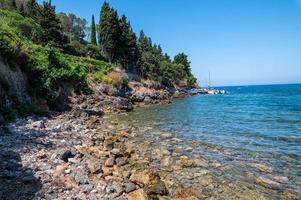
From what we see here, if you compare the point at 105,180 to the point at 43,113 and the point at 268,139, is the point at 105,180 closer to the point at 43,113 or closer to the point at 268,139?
the point at 268,139

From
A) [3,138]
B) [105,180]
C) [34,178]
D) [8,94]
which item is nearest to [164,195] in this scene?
[105,180]

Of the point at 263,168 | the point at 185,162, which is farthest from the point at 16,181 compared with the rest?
the point at 263,168

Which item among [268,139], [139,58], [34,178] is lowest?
[268,139]

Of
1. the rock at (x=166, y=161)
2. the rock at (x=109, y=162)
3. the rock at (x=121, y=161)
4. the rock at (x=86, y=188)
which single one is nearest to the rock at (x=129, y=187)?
the rock at (x=86, y=188)

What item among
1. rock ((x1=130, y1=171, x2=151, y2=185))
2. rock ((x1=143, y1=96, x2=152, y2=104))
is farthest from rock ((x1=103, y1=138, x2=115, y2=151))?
rock ((x1=143, y1=96, x2=152, y2=104))

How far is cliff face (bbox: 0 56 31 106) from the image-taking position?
18.6 m

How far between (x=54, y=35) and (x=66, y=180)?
4494 centimetres

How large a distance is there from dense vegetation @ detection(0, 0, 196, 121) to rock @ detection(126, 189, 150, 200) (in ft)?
40.9

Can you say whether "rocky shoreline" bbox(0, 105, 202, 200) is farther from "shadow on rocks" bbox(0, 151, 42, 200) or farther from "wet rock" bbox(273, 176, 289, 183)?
"wet rock" bbox(273, 176, 289, 183)

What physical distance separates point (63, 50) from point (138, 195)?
46295 millimetres

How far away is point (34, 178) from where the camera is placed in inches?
330

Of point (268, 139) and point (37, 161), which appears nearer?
point (37, 161)

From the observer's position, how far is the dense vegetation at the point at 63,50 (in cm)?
2555

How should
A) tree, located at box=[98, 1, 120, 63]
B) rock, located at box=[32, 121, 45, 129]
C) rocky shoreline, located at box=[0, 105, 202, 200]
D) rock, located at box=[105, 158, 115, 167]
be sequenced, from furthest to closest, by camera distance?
tree, located at box=[98, 1, 120, 63]
rock, located at box=[32, 121, 45, 129]
rock, located at box=[105, 158, 115, 167]
rocky shoreline, located at box=[0, 105, 202, 200]
